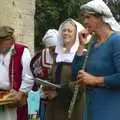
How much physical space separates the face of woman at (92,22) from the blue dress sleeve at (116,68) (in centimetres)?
18

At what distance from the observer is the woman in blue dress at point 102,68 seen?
3.83 m

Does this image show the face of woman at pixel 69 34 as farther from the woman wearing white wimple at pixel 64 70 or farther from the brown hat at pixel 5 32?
the brown hat at pixel 5 32

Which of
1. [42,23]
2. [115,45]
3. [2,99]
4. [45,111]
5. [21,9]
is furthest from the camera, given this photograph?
[42,23]

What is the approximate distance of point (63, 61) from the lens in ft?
17.2

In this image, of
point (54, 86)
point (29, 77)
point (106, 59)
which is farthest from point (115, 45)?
point (29, 77)

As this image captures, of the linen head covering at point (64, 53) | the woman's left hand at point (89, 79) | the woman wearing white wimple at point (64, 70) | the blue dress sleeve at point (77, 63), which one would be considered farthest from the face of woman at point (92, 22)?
the linen head covering at point (64, 53)

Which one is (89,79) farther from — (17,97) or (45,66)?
(45,66)

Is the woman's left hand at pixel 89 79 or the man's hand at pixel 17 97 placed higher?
the woman's left hand at pixel 89 79

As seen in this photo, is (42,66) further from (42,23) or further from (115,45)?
(42,23)

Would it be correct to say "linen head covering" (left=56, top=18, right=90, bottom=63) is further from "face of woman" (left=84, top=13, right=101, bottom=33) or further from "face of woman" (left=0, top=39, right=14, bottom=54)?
"face of woman" (left=84, top=13, right=101, bottom=33)

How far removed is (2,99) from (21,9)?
8.98 feet

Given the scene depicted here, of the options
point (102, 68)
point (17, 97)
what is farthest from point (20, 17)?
point (102, 68)

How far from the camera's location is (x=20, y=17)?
7465mm

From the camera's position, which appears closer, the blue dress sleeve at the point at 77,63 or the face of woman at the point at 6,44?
the blue dress sleeve at the point at 77,63
